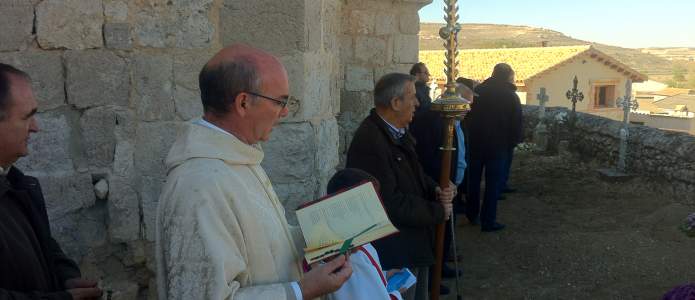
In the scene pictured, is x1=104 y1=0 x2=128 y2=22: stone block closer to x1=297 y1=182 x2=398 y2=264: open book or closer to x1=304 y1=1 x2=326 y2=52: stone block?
x1=304 y1=1 x2=326 y2=52: stone block

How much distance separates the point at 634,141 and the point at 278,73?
26.2ft

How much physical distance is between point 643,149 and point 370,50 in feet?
14.7

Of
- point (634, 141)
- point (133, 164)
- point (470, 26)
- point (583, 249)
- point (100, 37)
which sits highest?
point (470, 26)

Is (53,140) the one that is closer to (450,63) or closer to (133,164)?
(133,164)

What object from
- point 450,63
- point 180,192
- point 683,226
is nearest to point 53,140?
point 180,192

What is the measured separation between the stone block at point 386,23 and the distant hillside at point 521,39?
48341 mm

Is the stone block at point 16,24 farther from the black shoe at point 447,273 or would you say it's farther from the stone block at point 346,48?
the stone block at point 346,48

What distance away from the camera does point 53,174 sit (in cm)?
277

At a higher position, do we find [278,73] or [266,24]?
[266,24]

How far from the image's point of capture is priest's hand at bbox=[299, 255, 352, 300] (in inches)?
63.5

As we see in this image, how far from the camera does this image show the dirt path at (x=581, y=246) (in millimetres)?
4941

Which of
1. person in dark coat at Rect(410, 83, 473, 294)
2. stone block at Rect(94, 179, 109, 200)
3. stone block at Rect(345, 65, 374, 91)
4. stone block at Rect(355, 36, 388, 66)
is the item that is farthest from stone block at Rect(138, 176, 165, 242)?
stone block at Rect(355, 36, 388, 66)

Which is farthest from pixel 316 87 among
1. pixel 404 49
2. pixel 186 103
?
pixel 404 49

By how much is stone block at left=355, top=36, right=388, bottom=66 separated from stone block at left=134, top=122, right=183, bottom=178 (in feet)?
12.0
